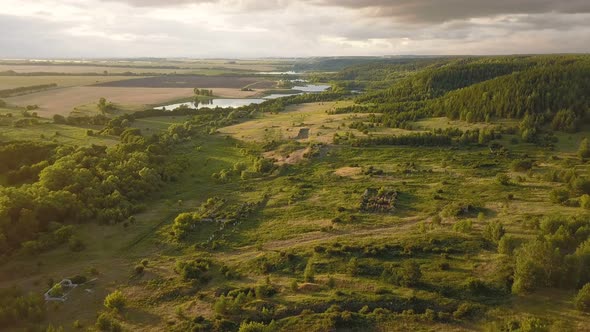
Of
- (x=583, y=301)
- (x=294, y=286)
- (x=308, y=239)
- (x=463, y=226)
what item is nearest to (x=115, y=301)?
(x=294, y=286)

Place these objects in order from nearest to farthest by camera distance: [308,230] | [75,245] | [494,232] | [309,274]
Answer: [309,274] < [494,232] < [75,245] < [308,230]

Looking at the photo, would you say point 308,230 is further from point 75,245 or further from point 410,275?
point 75,245

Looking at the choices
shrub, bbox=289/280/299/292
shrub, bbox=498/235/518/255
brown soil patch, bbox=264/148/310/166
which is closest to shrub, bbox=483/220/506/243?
shrub, bbox=498/235/518/255

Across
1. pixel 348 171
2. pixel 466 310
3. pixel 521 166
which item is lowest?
pixel 466 310

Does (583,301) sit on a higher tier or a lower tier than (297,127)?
lower

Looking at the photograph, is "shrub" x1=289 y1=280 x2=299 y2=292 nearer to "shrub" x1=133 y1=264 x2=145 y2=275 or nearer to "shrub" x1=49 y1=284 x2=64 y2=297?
"shrub" x1=133 y1=264 x2=145 y2=275

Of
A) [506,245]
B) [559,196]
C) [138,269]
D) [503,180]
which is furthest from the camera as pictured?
[503,180]

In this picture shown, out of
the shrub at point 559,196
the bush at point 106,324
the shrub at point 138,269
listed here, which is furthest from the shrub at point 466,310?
the shrub at point 138,269

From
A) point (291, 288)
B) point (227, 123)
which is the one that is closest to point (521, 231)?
point (291, 288)

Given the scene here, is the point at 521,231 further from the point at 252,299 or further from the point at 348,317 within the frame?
the point at 252,299
